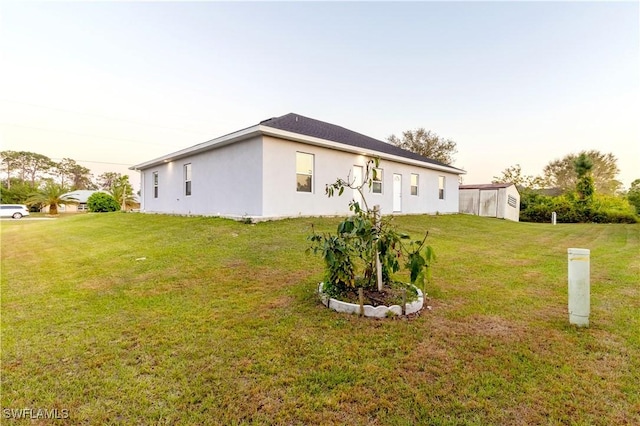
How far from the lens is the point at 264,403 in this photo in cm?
180

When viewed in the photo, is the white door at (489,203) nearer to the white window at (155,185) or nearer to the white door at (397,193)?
the white door at (397,193)

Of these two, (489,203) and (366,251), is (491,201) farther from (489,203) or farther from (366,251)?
(366,251)

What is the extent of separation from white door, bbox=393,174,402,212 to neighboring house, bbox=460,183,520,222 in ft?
26.9

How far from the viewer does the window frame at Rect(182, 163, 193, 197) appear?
1259 cm

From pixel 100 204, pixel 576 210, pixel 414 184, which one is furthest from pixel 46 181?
pixel 576 210

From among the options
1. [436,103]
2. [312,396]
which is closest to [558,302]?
[312,396]

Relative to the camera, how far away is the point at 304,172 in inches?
408

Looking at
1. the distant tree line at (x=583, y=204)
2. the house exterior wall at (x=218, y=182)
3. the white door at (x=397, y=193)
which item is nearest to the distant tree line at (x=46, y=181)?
the house exterior wall at (x=218, y=182)

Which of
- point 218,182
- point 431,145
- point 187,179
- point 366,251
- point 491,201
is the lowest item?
point 366,251

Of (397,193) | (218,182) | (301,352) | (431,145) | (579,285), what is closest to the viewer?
(301,352)

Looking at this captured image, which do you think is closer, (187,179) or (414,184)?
(187,179)

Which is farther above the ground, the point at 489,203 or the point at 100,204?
the point at 489,203

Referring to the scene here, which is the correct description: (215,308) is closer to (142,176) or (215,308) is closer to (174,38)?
(174,38)

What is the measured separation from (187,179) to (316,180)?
618 cm
